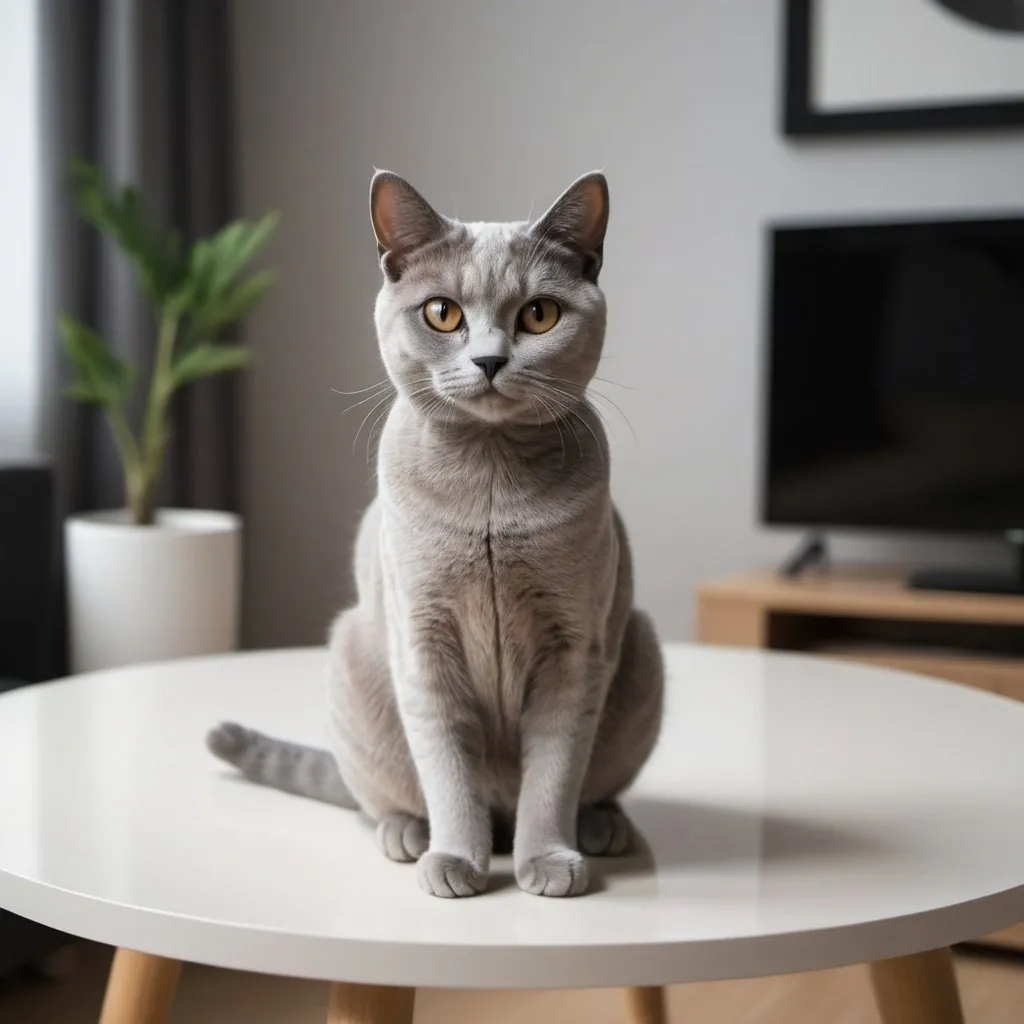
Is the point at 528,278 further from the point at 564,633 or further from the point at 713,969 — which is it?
the point at 713,969

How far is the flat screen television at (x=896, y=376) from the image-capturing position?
2.54 m

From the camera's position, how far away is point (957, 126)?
2682mm

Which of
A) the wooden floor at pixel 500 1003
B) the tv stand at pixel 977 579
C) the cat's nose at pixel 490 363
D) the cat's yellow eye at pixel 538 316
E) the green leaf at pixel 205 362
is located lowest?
the wooden floor at pixel 500 1003

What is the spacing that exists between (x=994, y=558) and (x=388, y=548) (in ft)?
7.01

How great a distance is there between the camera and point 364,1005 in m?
0.82

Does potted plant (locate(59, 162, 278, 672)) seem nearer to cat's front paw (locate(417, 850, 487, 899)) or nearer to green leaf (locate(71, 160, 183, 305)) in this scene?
green leaf (locate(71, 160, 183, 305))

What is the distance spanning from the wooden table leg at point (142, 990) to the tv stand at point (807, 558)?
1.72 meters

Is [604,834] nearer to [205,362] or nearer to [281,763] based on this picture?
[281,763]

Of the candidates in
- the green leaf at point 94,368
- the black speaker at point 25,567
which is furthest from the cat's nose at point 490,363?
the green leaf at point 94,368

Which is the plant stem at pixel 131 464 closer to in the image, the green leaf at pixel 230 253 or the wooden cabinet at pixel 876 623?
the green leaf at pixel 230 253

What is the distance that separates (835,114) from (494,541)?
7.30 feet

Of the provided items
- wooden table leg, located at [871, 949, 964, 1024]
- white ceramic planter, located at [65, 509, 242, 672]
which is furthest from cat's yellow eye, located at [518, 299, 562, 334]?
white ceramic planter, located at [65, 509, 242, 672]

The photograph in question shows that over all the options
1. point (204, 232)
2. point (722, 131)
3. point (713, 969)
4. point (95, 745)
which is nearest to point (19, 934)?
point (95, 745)

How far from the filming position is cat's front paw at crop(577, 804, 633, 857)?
89 centimetres
